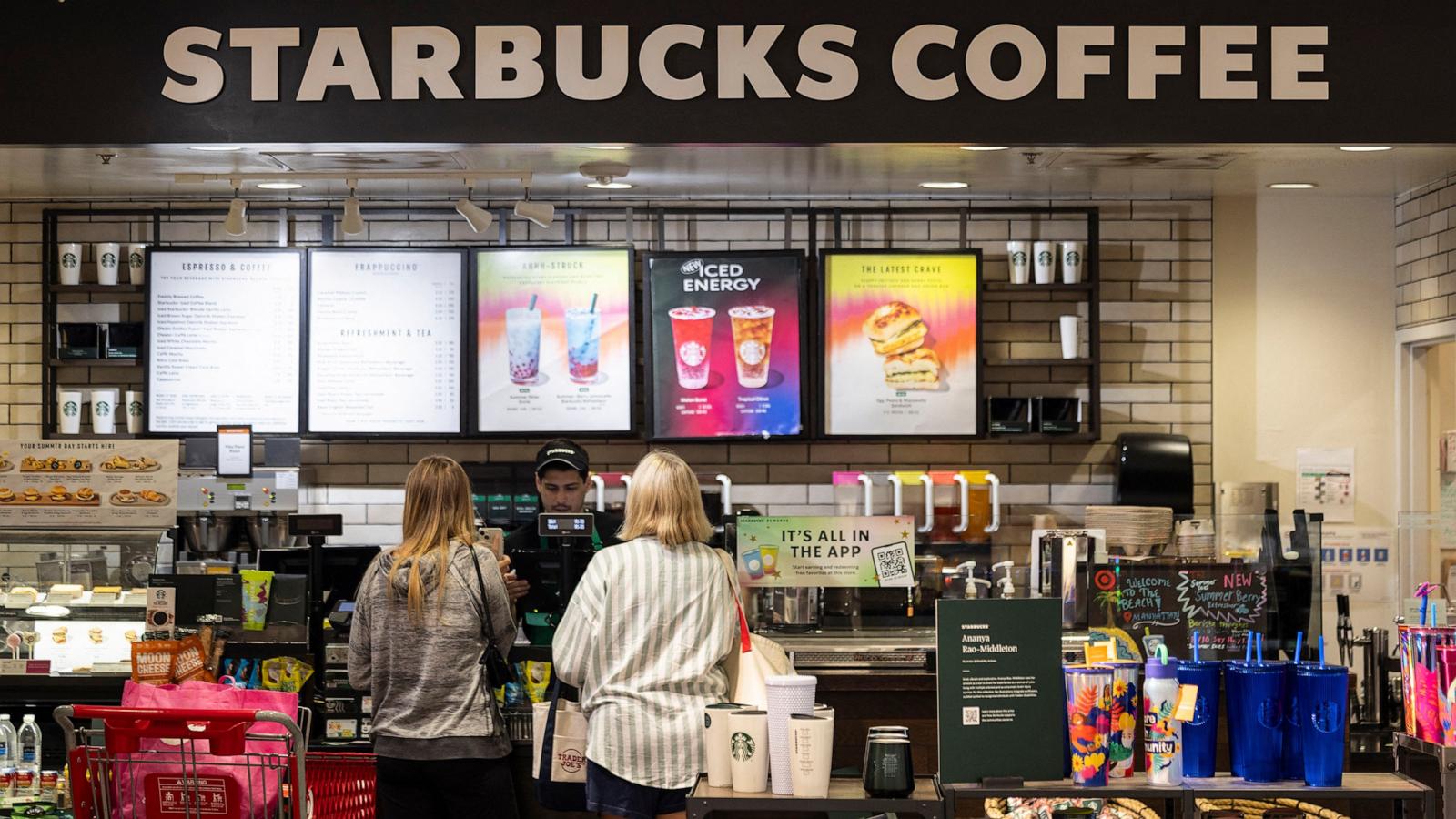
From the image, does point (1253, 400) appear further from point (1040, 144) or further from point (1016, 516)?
point (1040, 144)

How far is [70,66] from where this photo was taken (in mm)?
4098

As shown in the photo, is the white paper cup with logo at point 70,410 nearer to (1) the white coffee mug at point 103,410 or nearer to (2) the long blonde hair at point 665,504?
(1) the white coffee mug at point 103,410

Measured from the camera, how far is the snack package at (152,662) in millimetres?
4125

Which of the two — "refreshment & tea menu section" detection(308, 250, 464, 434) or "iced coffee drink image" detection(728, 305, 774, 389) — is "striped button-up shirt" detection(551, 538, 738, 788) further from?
"refreshment & tea menu section" detection(308, 250, 464, 434)

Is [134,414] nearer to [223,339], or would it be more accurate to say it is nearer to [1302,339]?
[223,339]

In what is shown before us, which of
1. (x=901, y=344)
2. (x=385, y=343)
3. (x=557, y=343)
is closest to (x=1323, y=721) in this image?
(x=901, y=344)

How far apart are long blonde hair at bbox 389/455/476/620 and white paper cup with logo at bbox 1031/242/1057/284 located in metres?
3.54

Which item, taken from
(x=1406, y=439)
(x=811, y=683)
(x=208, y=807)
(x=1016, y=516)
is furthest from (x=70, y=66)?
(x=1406, y=439)

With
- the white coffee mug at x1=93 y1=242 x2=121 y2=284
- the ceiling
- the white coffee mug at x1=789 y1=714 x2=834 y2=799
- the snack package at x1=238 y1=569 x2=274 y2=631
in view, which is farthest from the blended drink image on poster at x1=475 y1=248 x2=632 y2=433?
the white coffee mug at x1=789 y1=714 x2=834 y2=799

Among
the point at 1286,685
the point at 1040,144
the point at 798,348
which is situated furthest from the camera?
the point at 798,348

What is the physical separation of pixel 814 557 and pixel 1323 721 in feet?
6.24

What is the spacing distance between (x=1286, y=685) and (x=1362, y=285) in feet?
14.8

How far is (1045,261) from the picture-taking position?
21.5ft

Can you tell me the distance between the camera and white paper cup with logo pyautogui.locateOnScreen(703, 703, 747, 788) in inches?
114
